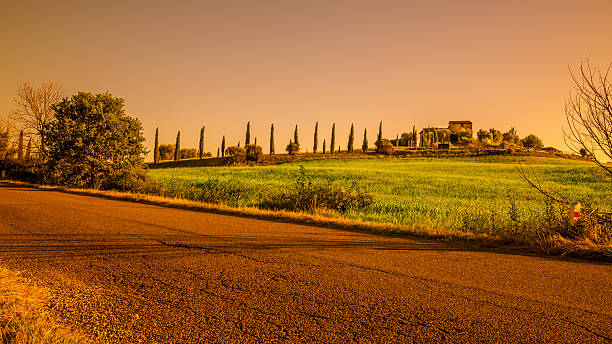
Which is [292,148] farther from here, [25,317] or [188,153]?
[25,317]

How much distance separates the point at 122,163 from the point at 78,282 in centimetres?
2339

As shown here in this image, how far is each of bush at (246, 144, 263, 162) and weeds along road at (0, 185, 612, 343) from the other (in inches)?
2837

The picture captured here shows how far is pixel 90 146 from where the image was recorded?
2547 centimetres

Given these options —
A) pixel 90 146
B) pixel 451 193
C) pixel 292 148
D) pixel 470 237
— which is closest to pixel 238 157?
pixel 292 148

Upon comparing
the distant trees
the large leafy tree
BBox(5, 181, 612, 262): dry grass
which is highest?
the distant trees

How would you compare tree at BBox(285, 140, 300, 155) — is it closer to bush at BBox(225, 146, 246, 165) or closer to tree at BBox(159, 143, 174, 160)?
bush at BBox(225, 146, 246, 165)

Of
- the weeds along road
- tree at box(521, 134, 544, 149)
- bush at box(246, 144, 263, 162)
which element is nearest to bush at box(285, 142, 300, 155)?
bush at box(246, 144, 263, 162)

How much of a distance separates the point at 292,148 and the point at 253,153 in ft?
55.8

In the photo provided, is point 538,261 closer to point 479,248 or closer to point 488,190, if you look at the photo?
point 479,248

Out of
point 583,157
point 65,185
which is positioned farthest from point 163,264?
point 65,185

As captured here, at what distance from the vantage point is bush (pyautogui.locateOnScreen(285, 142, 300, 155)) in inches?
3738

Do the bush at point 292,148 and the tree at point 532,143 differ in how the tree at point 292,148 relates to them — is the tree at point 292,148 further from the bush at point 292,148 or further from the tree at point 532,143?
the tree at point 532,143

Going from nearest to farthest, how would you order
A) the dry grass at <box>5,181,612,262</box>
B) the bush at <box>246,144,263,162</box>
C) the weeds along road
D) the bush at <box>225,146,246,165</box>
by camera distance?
the weeds along road, the dry grass at <box>5,181,612,262</box>, the bush at <box>225,146,246,165</box>, the bush at <box>246,144,263,162</box>

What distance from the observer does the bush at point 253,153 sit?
79812 mm
